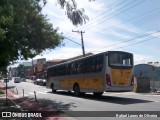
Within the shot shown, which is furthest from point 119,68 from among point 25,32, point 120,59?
point 25,32

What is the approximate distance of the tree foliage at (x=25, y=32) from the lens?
679 inches

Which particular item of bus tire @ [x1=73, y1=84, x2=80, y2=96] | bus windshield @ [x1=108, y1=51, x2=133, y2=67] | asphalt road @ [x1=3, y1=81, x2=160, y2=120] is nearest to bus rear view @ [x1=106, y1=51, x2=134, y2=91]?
bus windshield @ [x1=108, y1=51, x2=133, y2=67]

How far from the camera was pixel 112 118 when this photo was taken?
47.2ft

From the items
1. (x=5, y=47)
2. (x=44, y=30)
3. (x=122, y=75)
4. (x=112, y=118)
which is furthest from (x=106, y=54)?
(x=112, y=118)

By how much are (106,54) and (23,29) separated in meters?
5.99

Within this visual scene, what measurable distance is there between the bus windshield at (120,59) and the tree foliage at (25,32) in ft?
15.3

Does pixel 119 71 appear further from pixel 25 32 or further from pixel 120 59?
pixel 25 32

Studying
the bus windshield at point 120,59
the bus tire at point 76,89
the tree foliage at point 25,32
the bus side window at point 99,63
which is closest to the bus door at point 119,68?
the bus windshield at point 120,59

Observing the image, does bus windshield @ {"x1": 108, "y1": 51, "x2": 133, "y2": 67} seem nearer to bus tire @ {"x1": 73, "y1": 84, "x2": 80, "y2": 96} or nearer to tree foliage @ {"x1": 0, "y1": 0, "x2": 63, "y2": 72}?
tree foliage @ {"x1": 0, "y1": 0, "x2": 63, "y2": 72}

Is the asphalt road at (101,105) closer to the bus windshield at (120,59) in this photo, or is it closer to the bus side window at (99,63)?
the bus side window at (99,63)

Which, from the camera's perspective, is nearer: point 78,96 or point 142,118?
point 142,118

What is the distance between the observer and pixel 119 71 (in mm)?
23984

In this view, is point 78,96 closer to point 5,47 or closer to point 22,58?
point 22,58

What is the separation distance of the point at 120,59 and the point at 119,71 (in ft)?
2.97
